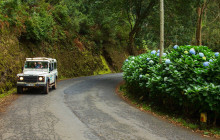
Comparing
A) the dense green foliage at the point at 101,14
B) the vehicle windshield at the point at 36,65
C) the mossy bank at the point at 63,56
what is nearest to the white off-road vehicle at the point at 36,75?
the vehicle windshield at the point at 36,65

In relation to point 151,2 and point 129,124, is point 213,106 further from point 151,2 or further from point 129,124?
point 151,2

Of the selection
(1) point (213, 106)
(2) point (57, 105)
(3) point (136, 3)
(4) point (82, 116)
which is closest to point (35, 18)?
(3) point (136, 3)

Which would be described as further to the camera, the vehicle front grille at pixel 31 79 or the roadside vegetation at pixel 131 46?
the vehicle front grille at pixel 31 79

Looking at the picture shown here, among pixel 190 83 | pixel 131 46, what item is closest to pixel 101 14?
pixel 131 46

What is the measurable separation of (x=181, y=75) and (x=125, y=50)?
1377 inches

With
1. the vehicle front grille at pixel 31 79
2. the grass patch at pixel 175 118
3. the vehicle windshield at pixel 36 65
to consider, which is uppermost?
the vehicle windshield at pixel 36 65

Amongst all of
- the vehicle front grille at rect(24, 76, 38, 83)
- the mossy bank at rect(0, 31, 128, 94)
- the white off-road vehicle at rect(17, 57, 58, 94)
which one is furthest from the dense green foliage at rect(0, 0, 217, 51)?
the vehicle front grille at rect(24, 76, 38, 83)

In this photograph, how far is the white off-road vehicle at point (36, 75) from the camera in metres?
12.5

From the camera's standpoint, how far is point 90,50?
32875mm

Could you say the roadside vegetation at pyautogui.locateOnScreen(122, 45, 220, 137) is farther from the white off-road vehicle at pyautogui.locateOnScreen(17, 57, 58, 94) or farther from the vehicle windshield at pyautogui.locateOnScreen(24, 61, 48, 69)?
the vehicle windshield at pyautogui.locateOnScreen(24, 61, 48, 69)

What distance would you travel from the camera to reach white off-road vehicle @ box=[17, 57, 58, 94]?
12484 millimetres

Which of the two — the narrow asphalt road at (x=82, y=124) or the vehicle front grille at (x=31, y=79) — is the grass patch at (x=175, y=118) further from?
the vehicle front grille at (x=31, y=79)

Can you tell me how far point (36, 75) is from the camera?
41.2 ft

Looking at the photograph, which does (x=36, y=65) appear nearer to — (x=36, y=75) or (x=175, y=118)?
(x=36, y=75)
